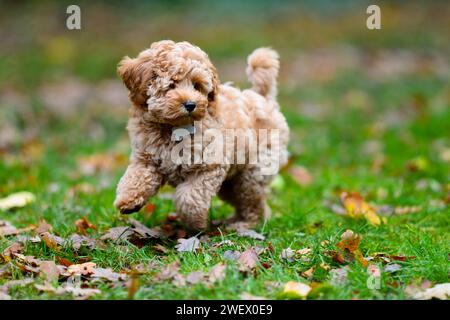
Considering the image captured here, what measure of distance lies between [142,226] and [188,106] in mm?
1051

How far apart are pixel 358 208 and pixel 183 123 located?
1698 millimetres

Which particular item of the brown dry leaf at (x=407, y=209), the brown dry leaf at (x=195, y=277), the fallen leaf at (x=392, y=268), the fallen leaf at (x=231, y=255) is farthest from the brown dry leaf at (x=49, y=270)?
the brown dry leaf at (x=407, y=209)

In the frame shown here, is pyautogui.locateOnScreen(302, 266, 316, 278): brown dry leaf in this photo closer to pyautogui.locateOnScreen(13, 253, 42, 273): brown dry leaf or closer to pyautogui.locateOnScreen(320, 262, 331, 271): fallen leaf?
pyautogui.locateOnScreen(320, 262, 331, 271): fallen leaf

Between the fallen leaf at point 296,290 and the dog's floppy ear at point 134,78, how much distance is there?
4.80 ft

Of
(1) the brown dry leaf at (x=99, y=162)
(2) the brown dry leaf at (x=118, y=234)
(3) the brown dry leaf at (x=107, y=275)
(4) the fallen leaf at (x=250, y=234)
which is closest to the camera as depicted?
(3) the brown dry leaf at (x=107, y=275)

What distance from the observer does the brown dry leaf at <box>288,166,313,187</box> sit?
613cm

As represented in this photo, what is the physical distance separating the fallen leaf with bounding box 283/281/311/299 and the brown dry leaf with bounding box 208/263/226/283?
0.34 metres

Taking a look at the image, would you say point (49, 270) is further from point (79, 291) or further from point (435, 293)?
point (435, 293)

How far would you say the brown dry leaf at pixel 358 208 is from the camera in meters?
4.70

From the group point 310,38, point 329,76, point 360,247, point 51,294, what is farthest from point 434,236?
point 310,38

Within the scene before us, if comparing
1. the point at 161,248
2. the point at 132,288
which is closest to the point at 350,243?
the point at 161,248

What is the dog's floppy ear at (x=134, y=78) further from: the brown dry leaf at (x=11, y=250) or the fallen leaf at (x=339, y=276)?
the fallen leaf at (x=339, y=276)

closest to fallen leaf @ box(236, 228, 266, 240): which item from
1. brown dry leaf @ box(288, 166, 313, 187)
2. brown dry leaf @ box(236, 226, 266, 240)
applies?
brown dry leaf @ box(236, 226, 266, 240)
